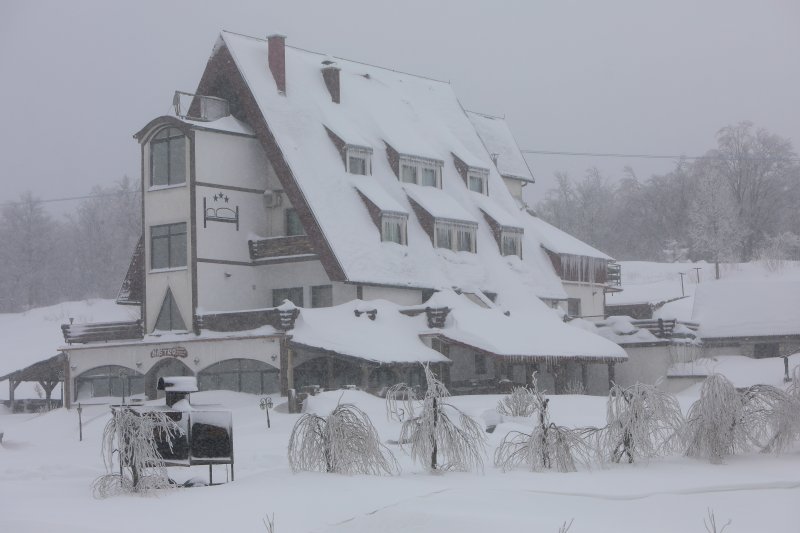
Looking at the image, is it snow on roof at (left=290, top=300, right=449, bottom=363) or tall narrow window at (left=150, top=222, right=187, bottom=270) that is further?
tall narrow window at (left=150, top=222, right=187, bottom=270)

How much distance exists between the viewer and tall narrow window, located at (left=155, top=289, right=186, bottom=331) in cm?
4191

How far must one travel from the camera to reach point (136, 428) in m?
19.3

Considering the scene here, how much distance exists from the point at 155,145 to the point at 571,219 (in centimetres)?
8217

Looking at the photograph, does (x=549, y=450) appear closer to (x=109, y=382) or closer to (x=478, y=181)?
(x=109, y=382)

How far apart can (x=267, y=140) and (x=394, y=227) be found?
6030 mm

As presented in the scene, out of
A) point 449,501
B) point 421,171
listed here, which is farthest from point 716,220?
point 449,501

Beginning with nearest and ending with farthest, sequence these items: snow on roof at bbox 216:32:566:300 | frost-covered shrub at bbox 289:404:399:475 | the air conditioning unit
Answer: frost-covered shrub at bbox 289:404:399:475
snow on roof at bbox 216:32:566:300
the air conditioning unit

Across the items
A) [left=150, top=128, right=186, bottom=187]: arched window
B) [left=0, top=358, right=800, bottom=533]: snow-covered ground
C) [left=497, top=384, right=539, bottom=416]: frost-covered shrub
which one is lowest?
[left=0, top=358, right=800, bottom=533]: snow-covered ground

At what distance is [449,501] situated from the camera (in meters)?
16.7

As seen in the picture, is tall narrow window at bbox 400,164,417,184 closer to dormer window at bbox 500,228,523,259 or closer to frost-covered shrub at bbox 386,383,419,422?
dormer window at bbox 500,228,523,259

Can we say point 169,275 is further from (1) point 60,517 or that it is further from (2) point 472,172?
(1) point 60,517

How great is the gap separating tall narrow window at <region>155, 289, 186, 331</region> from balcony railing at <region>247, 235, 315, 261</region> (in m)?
3.69

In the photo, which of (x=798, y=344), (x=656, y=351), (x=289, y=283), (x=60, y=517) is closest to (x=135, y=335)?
(x=289, y=283)

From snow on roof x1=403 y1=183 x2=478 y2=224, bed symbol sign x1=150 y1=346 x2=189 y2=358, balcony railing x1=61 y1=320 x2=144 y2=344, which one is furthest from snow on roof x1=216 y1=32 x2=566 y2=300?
balcony railing x1=61 y1=320 x2=144 y2=344
